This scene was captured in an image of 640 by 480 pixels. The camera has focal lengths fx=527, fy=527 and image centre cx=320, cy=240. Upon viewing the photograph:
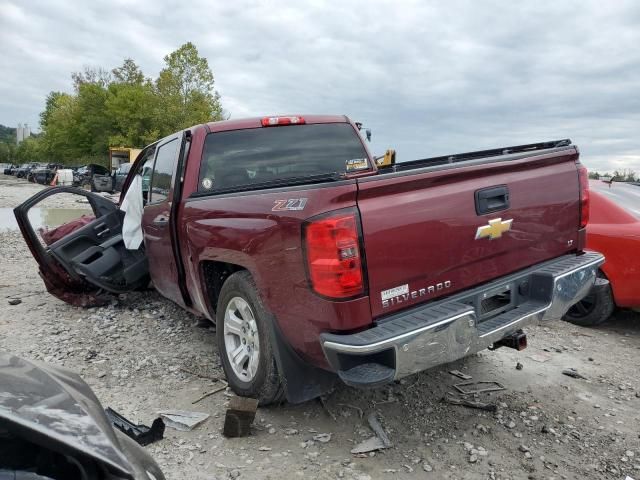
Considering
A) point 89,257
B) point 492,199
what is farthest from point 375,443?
point 89,257

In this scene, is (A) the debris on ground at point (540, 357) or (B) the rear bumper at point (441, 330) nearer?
(B) the rear bumper at point (441, 330)

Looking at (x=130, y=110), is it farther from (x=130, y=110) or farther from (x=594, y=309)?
(x=594, y=309)

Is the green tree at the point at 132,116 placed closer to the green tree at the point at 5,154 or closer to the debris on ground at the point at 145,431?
the debris on ground at the point at 145,431

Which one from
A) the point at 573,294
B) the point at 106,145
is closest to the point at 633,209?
the point at 573,294

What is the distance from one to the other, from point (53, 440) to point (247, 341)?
2.09m

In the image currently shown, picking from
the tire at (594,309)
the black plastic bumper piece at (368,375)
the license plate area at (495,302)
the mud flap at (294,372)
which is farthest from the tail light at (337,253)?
the tire at (594,309)

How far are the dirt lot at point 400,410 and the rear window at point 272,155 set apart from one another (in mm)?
1560

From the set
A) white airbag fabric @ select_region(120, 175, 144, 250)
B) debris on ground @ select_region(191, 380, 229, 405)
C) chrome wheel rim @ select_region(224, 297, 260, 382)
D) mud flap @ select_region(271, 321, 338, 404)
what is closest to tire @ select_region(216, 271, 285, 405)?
chrome wheel rim @ select_region(224, 297, 260, 382)

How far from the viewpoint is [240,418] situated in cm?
318

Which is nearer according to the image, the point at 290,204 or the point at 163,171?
the point at 290,204

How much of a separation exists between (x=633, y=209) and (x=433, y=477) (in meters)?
3.88

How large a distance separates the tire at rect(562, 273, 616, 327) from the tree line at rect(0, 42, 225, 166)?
112ft

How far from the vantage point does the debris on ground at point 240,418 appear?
125 inches

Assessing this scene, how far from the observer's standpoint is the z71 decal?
8.80ft
